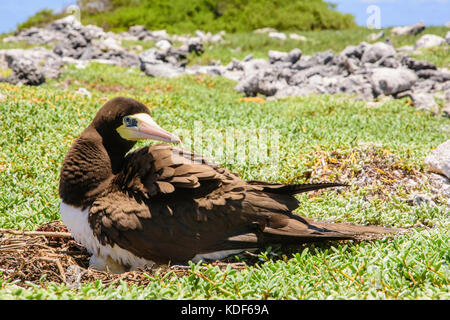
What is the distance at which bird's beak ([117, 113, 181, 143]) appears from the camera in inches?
151

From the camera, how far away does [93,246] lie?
382 centimetres

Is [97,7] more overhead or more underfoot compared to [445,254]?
more overhead

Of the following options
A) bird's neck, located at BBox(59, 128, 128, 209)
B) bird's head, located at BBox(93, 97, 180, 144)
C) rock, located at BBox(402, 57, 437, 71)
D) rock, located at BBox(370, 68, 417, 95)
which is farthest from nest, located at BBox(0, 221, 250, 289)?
rock, located at BBox(402, 57, 437, 71)

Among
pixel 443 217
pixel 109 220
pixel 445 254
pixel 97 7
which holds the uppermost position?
pixel 97 7

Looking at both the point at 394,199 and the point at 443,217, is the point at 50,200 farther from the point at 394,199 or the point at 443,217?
the point at 443,217

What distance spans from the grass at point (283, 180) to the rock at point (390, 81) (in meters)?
1.59

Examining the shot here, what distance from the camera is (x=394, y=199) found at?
540 centimetres

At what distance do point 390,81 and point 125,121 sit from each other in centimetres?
1207

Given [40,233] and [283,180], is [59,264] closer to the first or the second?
[40,233]

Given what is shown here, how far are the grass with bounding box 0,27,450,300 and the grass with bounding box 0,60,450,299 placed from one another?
14mm

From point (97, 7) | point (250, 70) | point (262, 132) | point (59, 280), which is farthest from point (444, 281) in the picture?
point (97, 7)

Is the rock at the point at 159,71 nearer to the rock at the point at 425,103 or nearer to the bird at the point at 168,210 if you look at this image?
the rock at the point at 425,103

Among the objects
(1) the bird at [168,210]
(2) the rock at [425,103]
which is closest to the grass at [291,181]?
(1) the bird at [168,210]
